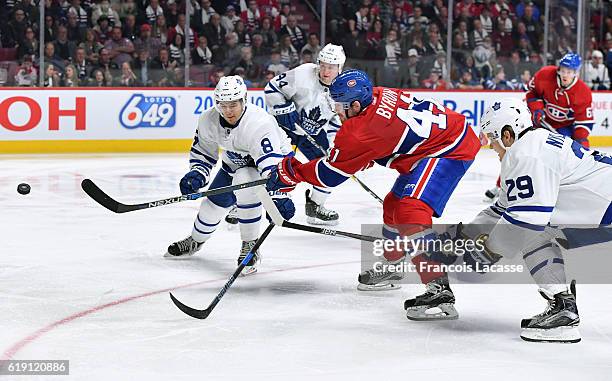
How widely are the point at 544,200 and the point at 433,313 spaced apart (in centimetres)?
66

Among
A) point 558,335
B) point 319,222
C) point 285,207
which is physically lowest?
point 319,222

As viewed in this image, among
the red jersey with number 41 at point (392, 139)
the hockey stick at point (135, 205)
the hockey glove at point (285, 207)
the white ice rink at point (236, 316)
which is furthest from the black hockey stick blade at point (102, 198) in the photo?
the red jersey with number 41 at point (392, 139)

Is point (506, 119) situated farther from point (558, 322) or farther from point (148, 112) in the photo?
point (148, 112)

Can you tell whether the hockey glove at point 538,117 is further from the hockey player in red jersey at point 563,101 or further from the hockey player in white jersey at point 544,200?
the hockey player in white jersey at point 544,200

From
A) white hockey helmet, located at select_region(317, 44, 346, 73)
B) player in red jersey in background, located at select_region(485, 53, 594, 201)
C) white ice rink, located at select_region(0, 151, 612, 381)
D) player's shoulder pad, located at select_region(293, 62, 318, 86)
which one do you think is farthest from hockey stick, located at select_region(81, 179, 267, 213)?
player in red jersey in background, located at select_region(485, 53, 594, 201)

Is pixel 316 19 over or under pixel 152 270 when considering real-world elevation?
over

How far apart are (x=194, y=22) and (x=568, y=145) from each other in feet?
22.0

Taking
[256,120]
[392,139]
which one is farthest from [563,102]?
[392,139]

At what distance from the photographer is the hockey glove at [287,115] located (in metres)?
5.95

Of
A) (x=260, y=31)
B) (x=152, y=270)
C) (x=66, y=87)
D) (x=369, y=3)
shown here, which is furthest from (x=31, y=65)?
(x=152, y=270)

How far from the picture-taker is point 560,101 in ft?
22.7

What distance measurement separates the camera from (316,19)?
33.3ft

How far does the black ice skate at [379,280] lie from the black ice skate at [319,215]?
1.74 meters

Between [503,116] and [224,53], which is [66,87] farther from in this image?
[503,116]
